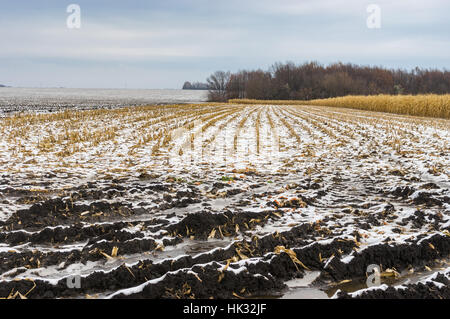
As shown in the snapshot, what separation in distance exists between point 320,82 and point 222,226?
94915 mm

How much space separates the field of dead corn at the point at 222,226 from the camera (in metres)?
2.54

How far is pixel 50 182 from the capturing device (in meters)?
5.31

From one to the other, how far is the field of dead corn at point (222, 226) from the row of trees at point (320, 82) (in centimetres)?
8423

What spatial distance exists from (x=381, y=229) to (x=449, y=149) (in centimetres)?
632

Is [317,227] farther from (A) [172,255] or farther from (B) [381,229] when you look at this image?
(A) [172,255]

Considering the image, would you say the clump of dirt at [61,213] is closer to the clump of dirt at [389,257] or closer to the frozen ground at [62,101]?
the clump of dirt at [389,257]

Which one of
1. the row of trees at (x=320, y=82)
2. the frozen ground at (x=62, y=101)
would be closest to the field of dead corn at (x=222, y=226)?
the frozen ground at (x=62, y=101)

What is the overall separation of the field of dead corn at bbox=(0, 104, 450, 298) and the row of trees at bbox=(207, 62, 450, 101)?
84231 mm

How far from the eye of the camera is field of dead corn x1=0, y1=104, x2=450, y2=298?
2.54 m

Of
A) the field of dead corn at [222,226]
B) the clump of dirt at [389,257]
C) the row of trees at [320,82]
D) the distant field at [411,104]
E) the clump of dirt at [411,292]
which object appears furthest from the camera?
the row of trees at [320,82]

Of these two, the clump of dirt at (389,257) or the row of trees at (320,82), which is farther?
the row of trees at (320,82)

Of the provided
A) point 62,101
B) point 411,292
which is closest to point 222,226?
point 411,292
